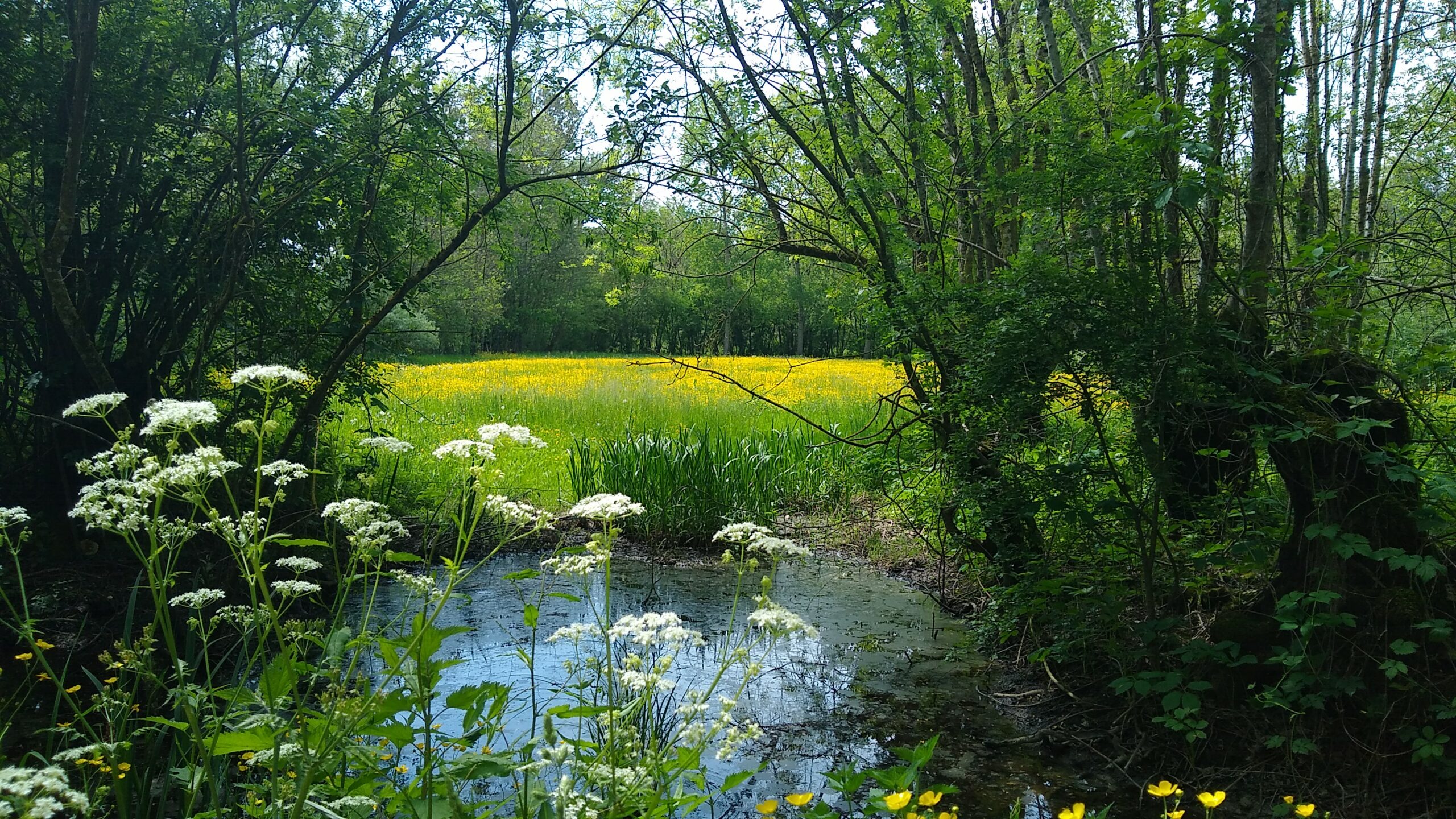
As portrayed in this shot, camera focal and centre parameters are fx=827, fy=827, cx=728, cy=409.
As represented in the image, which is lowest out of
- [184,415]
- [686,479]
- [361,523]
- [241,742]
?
[686,479]

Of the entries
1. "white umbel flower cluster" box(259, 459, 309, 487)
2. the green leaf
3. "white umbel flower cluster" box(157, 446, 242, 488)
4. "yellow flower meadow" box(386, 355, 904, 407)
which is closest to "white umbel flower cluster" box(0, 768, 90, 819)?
the green leaf

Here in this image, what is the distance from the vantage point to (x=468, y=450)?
209cm

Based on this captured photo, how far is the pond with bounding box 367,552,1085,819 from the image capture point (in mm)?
3408

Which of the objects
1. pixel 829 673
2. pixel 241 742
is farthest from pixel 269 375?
pixel 829 673

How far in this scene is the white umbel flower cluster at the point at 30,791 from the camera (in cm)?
115

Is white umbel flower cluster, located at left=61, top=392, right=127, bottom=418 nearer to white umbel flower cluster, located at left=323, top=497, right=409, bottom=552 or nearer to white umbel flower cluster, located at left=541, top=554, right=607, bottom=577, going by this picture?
white umbel flower cluster, located at left=323, top=497, right=409, bottom=552

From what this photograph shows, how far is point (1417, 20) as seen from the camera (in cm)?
798

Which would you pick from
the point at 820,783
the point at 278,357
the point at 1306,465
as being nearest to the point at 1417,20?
the point at 1306,465

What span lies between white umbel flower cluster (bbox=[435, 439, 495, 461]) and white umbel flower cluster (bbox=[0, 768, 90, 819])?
3.16 ft

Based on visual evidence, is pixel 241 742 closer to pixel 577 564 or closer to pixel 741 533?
pixel 577 564

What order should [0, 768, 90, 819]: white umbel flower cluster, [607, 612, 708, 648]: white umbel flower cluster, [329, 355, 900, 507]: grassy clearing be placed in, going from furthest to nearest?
[329, 355, 900, 507]: grassy clearing < [607, 612, 708, 648]: white umbel flower cluster < [0, 768, 90, 819]: white umbel flower cluster

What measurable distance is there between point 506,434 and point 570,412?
10.6m

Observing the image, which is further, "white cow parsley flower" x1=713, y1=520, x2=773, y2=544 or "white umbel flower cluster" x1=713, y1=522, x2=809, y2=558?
"white cow parsley flower" x1=713, y1=520, x2=773, y2=544

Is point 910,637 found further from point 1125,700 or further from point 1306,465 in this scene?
point 1306,465
